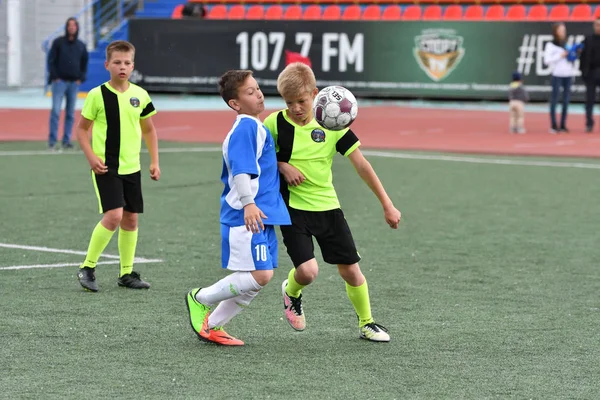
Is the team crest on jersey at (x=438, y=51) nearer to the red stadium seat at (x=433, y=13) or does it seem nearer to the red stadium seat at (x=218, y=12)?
the red stadium seat at (x=433, y=13)

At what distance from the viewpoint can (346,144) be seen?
20.9 feet

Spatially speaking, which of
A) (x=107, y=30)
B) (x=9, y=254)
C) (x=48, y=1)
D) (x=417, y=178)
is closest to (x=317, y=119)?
(x=9, y=254)

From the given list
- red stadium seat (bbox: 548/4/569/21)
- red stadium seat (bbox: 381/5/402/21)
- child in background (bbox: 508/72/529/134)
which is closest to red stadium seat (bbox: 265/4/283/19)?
red stadium seat (bbox: 381/5/402/21)

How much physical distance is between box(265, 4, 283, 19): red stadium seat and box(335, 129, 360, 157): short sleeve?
84.4ft

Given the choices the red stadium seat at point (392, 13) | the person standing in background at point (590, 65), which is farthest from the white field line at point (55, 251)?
the red stadium seat at point (392, 13)

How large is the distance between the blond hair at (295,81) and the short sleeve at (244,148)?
26cm

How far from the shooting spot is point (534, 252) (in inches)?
391

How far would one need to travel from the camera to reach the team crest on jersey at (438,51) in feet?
93.1

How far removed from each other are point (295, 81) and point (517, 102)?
644 inches

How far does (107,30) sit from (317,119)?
29.7 m

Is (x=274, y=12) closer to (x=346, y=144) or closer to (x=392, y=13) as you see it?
(x=392, y=13)

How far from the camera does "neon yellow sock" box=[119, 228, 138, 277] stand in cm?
810

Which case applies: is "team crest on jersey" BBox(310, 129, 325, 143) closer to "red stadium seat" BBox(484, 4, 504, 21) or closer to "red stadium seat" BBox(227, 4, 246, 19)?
"red stadium seat" BBox(484, 4, 504, 21)

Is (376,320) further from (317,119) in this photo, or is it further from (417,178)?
(417,178)
